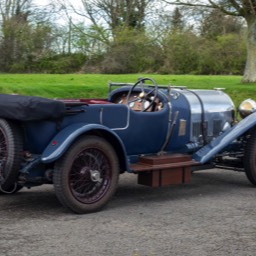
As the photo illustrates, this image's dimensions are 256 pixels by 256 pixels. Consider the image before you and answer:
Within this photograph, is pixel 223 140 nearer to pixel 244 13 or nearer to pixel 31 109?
pixel 31 109

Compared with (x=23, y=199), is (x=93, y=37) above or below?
above

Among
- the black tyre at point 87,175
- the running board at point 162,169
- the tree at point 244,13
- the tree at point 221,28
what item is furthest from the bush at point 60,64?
the black tyre at point 87,175

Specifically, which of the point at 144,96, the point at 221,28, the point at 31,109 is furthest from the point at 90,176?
the point at 221,28

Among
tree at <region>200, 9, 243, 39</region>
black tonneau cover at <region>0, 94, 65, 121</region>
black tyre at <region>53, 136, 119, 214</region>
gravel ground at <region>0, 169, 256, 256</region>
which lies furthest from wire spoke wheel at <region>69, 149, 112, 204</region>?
tree at <region>200, 9, 243, 39</region>

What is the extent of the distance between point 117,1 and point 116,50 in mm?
6395

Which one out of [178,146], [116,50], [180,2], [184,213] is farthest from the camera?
[116,50]

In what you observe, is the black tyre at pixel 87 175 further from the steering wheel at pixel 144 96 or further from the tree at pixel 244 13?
Result: the tree at pixel 244 13

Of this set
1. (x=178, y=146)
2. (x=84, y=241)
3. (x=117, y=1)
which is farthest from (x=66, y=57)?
(x=84, y=241)

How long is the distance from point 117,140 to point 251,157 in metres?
1.96

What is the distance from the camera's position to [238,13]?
20703mm

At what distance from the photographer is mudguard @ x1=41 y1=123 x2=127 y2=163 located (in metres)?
5.58

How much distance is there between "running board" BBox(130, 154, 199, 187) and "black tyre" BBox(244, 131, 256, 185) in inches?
33.5

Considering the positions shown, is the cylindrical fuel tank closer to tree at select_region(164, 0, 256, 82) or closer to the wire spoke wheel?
the wire spoke wheel

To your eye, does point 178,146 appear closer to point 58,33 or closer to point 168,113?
point 168,113
